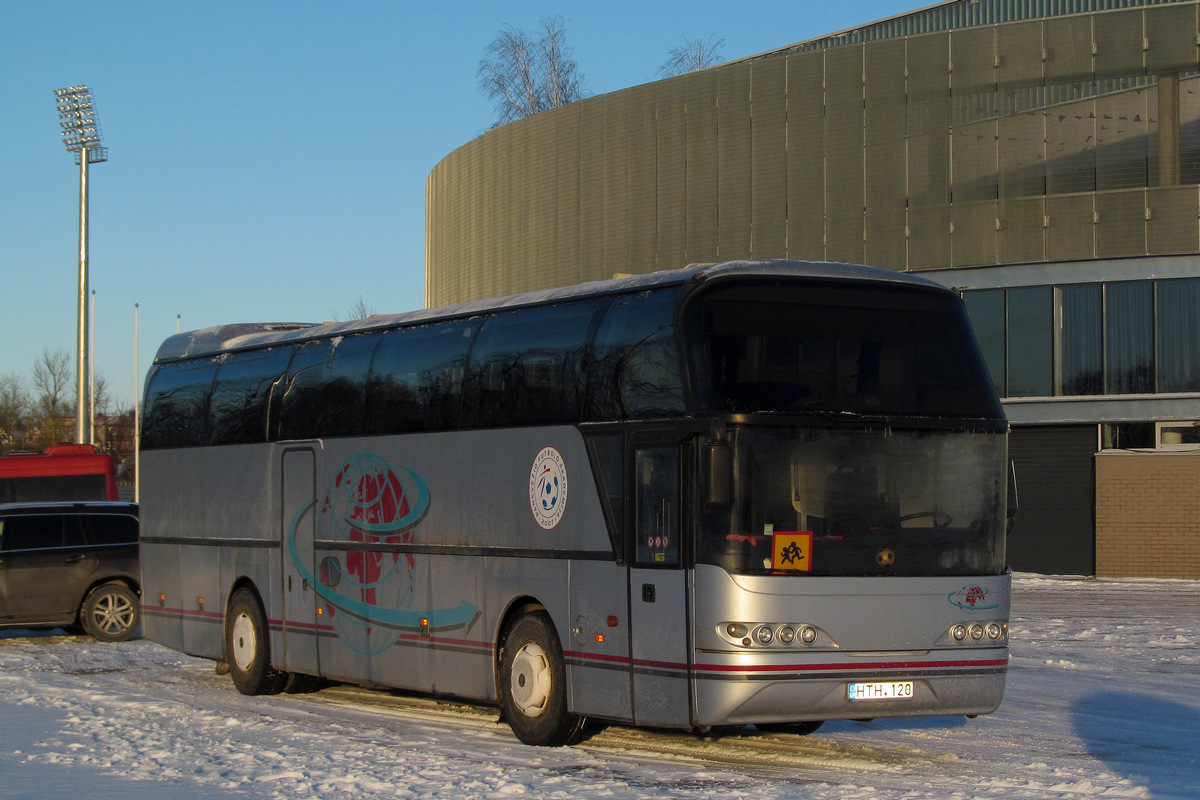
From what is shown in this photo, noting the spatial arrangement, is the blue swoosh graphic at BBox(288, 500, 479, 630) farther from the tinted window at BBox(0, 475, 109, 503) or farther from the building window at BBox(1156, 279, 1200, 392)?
the building window at BBox(1156, 279, 1200, 392)

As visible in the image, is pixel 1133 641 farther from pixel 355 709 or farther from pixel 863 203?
pixel 863 203

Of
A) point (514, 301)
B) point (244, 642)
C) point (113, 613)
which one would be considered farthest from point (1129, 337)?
point (514, 301)

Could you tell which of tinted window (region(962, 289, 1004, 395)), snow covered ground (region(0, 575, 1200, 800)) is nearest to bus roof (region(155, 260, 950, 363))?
snow covered ground (region(0, 575, 1200, 800))

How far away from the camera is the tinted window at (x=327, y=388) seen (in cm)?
1384

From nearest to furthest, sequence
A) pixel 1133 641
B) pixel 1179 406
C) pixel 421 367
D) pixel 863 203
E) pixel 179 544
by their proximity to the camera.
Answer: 1. pixel 421 367
2. pixel 179 544
3. pixel 1133 641
4. pixel 1179 406
5. pixel 863 203

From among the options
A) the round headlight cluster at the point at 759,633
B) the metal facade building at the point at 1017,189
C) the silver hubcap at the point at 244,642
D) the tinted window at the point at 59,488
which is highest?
the metal facade building at the point at 1017,189

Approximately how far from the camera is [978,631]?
10062 mm

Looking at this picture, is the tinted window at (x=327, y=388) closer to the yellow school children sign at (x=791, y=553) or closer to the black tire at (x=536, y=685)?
the black tire at (x=536, y=685)

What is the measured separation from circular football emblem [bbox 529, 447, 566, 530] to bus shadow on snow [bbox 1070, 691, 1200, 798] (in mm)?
4309

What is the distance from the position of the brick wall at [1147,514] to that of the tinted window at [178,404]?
23876 mm

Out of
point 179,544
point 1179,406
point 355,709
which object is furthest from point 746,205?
point 355,709

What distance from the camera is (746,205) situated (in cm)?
3828

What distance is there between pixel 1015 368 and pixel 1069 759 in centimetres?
2609

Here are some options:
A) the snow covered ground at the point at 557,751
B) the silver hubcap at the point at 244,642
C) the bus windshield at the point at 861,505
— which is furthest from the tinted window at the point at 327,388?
the bus windshield at the point at 861,505
